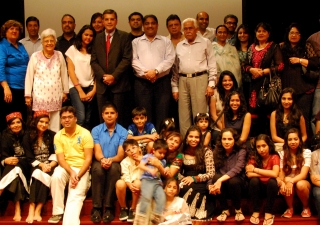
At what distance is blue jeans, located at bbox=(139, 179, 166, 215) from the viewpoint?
4.57 m

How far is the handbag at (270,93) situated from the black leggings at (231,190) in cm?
102

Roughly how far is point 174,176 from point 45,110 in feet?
4.91

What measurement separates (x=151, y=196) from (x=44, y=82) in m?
1.75

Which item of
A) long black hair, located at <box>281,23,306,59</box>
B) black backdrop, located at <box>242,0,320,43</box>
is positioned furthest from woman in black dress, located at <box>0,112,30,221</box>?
black backdrop, located at <box>242,0,320,43</box>

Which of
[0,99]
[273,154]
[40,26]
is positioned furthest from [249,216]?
[40,26]

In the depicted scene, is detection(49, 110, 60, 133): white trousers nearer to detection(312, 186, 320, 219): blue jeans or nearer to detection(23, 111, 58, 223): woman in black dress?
detection(23, 111, 58, 223): woman in black dress

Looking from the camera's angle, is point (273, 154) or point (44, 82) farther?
point (44, 82)

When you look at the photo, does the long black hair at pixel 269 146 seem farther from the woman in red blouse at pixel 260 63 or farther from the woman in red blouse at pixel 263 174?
the woman in red blouse at pixel 260 63

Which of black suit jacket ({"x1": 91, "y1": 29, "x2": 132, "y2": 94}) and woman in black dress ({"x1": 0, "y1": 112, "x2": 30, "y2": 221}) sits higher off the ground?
black suit jacket ({"x1": 91, "y1": 29, "x2": 132, "y2": 94})

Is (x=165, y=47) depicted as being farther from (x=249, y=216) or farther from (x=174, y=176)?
(x=249, y=216)

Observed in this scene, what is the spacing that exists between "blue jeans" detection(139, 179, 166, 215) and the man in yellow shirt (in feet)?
2.10

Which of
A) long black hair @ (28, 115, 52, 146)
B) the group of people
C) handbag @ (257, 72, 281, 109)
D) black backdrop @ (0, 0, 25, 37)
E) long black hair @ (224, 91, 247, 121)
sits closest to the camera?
the group of people

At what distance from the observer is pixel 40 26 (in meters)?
6.67

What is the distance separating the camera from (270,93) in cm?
551
